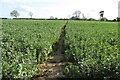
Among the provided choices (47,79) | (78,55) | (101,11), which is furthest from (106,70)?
(101,11)

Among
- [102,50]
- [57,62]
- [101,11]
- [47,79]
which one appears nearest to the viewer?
[47,79]

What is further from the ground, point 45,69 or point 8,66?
point 8,66

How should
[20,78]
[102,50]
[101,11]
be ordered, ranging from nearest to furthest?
[20,78], [102,50], [101,11]

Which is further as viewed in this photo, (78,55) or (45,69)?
(45,69)

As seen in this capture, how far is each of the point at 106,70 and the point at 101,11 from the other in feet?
325

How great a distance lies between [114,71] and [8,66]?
3.04 meters

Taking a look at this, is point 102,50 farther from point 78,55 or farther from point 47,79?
point 47,79

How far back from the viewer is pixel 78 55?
648 cm

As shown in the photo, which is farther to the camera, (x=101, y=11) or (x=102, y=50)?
(x=101, y=11)

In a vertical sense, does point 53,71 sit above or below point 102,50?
below

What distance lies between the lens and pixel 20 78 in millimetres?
4887

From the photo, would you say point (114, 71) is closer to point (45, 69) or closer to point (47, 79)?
point (47, 79)

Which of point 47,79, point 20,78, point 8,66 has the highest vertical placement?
point 8,66

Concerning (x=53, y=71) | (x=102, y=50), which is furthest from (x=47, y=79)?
(x=102, y=50)
